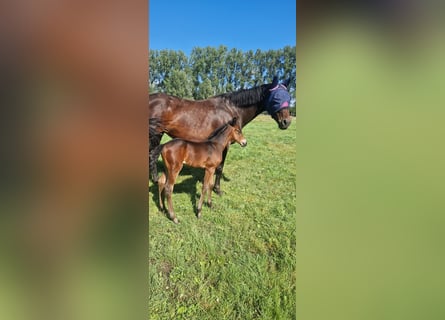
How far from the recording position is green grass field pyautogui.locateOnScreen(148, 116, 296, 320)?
1.03 meters

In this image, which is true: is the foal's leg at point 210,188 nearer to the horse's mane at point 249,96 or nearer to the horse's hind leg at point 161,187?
the horse's hind leg at point 161,187

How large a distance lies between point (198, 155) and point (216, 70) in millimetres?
338

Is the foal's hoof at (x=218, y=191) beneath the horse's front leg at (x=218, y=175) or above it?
beneath

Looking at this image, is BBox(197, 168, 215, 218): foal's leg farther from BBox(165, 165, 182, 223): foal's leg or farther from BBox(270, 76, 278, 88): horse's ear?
BBox(270, 76, 278, 88): horse's ear

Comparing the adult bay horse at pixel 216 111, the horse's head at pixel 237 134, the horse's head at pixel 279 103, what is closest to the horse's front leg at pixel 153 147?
the adult bay horse at pixel 216 111

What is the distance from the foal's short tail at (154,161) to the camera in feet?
3.41

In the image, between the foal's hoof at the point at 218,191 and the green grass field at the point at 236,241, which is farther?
the foal's hoof at the point at 218,191

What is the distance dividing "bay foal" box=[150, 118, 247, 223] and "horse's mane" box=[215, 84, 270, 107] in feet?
0.25
